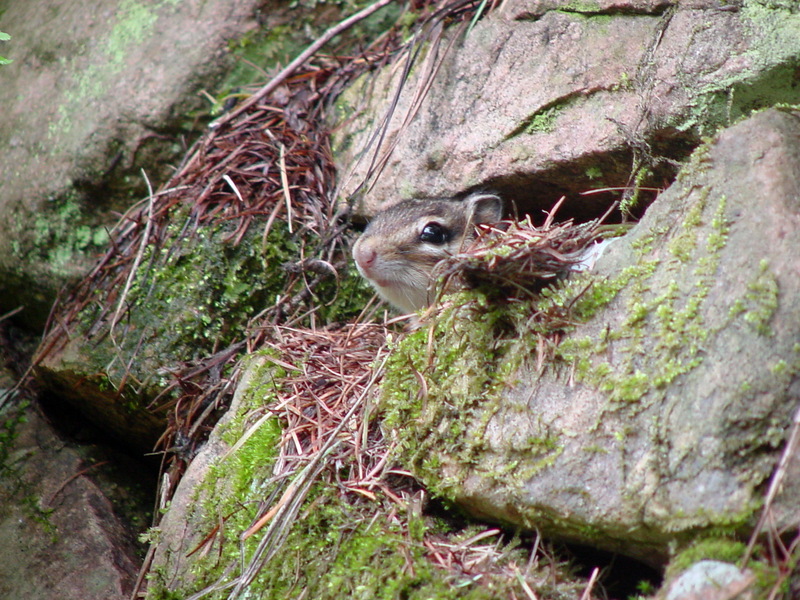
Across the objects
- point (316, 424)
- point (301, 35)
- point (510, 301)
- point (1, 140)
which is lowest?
point (316, 424)

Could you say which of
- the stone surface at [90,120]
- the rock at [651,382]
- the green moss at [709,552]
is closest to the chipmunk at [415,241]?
the rock at [651,382]

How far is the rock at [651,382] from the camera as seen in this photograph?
209 centimetres

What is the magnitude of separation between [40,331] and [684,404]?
442cm

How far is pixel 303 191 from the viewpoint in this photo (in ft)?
14.7

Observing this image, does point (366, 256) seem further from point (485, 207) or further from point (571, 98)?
point (571, 98)

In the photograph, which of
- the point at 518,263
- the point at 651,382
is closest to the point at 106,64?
the point at 518,263

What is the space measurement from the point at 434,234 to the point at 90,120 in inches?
106

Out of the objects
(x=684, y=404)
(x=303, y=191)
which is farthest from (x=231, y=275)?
(x=684, y=404)

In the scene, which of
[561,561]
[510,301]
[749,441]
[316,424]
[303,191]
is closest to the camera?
[749,441]

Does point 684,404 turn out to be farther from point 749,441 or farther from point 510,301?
point 510,301

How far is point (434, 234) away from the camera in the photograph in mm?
3967

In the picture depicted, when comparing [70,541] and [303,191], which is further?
[303,191]

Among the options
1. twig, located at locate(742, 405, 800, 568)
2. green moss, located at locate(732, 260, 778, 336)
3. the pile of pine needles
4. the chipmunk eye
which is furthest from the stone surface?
twig, located at locate(742, 405, 800, 568)

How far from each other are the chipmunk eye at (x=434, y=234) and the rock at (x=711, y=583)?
237 centimetres
